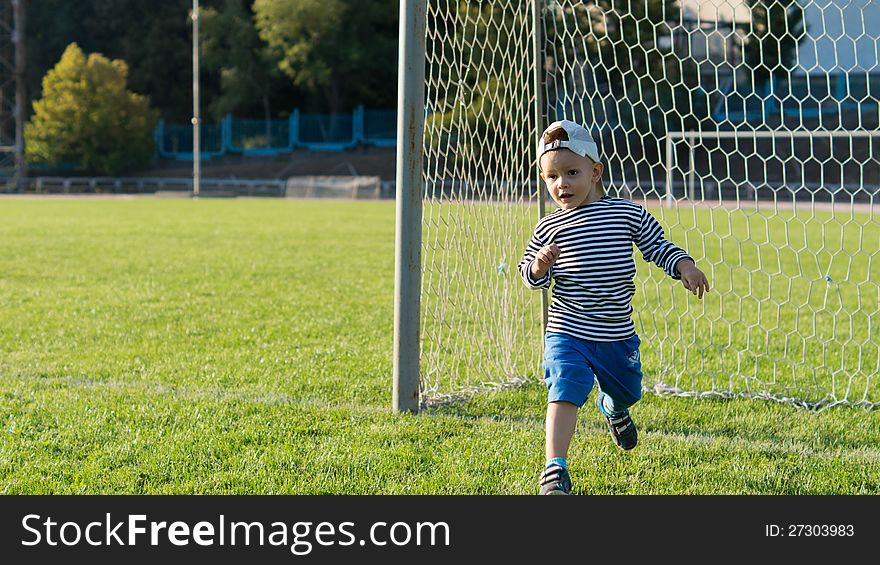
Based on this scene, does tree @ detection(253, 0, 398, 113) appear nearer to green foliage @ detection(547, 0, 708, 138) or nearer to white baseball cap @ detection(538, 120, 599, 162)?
green foliage @ detection(547, 0, 708, 138)

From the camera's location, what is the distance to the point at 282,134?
1868 inches

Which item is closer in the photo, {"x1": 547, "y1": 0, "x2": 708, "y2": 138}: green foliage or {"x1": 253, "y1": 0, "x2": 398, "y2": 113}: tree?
{"x1": 547, "y1": 0, "x2": 708, "y2": 138}: green foliage

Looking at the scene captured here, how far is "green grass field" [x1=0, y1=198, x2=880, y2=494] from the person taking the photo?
134 inches

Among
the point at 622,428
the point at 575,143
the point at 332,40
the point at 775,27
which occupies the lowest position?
the point at 622,428

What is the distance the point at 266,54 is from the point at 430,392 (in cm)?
4265

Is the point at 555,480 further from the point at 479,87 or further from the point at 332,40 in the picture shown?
the point at 332,40

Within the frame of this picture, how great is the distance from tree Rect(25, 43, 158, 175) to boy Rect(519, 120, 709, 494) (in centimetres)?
4335

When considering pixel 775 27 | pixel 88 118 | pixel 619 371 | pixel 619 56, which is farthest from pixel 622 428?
pixel 88 118

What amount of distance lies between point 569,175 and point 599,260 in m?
0.30

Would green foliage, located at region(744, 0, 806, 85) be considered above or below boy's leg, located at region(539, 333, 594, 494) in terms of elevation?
above

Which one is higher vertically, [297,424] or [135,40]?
[135,40]

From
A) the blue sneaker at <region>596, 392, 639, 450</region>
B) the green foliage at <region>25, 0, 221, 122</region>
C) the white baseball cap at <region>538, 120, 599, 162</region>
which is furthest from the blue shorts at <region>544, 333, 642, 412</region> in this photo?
the green foliage at <region>25, 0, 221, 122</region>
